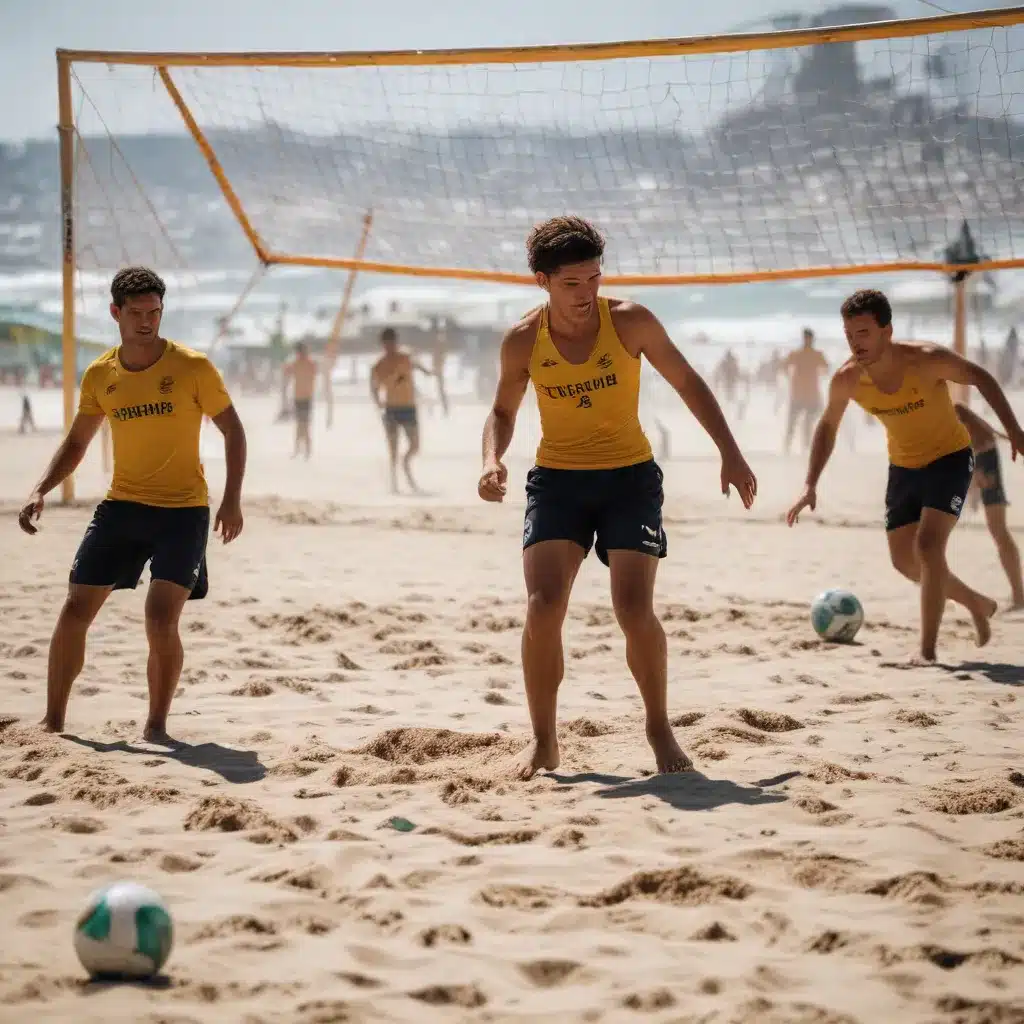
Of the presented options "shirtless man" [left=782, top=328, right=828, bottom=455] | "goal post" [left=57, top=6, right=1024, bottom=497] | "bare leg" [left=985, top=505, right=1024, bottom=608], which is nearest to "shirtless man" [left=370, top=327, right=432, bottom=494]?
"goal post" [left=57, top=6, right=1024, bottom=497]

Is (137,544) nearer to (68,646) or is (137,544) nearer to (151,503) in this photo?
(151,503)

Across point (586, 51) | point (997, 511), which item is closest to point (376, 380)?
point (586, 51)

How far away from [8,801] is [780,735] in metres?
2.31

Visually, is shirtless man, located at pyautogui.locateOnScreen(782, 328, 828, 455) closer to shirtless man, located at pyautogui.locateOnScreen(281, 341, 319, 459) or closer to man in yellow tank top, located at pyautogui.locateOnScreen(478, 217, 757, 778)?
shirtless man, located at pyautogui.locateOnScreen(281, 341, 319, 459)

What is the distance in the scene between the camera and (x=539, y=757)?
383cm

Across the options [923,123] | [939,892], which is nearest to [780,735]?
[939,892]

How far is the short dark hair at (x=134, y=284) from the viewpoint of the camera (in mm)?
4156

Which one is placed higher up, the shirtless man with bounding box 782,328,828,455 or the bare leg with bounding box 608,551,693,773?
the shirtless man with bounding box 782,328,828,455

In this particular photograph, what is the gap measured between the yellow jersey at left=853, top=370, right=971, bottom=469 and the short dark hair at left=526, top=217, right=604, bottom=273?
6.84ft

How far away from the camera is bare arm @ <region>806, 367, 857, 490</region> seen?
544cm

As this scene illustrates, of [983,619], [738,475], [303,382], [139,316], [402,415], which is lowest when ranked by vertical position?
[983,619]

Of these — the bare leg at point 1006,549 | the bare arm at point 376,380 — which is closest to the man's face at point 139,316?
the bare leg at point 1006,549

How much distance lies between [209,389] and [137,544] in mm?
548

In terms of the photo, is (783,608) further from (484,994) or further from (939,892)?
(484,994)
